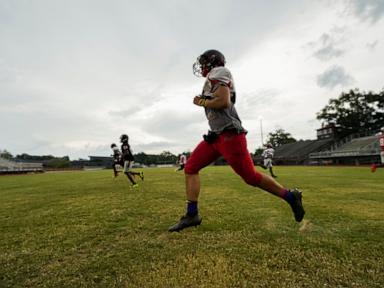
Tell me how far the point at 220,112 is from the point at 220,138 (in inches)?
11.7

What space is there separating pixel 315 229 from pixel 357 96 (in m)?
62.3

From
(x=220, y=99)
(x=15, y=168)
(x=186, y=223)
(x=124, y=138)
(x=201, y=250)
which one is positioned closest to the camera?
(x=201, y=250)

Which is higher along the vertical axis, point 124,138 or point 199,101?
point 124,138

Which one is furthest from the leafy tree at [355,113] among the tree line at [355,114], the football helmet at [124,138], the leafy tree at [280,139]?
the football helmet at [124,138]

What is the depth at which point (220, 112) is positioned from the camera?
128 inches

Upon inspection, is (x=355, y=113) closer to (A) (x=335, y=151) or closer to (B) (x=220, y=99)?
(A) (x=335, y=151)

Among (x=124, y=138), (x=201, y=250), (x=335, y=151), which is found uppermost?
(x=335, y=151)

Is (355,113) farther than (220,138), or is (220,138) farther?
(355,113)

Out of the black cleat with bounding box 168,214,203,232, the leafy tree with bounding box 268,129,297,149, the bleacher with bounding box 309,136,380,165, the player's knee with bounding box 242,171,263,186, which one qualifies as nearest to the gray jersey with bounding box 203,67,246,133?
the player's knee with bounding box 242,171,263,186

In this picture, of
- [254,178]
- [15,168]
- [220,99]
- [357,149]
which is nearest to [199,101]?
[220,99]

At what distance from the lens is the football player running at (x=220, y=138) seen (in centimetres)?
319

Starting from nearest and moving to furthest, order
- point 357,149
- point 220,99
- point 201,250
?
point 201,250, point 220,99, point 357,149

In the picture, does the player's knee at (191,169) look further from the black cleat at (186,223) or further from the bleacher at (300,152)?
the bleacher at (300,152)

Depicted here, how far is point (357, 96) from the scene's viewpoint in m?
56.4
